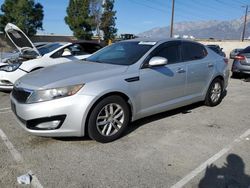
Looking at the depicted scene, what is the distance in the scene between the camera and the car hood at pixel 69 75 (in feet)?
13.4

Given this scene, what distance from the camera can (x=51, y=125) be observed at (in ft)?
13.1

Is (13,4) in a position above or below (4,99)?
above

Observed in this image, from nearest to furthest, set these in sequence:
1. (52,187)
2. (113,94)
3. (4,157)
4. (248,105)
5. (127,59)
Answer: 1. (52,187)
2. (4,157)
3. (113,94)
4. (127,59)
5. (248,105)

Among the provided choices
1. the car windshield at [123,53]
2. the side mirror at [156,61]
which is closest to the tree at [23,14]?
the car windshield at [123,53]

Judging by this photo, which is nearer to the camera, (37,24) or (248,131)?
(248,131)

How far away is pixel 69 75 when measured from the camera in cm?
430

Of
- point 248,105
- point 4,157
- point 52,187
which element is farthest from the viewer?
point 248,105

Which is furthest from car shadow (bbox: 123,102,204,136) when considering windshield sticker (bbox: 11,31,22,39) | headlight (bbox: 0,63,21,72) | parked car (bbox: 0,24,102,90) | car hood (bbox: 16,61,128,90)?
windshield sticker (bbox: 11,31,22,39)

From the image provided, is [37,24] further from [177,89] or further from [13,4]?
[177,89]

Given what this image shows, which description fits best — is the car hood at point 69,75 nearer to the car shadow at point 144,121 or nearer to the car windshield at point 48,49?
the car shadow at point 144,121

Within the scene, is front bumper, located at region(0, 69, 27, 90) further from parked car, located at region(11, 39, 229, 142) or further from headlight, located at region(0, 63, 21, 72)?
parked car, located at region(11, 39, 229, 142)

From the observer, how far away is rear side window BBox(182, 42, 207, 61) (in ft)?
18.6

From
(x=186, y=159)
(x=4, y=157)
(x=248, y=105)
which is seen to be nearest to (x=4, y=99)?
(x=4, y=157)

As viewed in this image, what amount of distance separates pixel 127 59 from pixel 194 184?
2362 millimetres
